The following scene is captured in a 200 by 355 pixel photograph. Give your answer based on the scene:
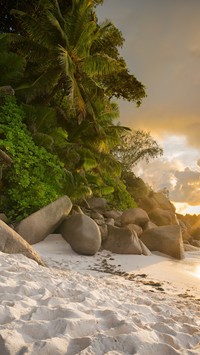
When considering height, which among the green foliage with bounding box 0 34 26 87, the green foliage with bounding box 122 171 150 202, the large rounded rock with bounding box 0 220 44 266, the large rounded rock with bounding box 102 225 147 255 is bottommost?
the large rounded rock with bounding box 0 220 44 266

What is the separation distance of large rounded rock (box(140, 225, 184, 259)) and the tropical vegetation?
11.6 ft

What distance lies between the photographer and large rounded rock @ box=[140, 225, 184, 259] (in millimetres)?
10719

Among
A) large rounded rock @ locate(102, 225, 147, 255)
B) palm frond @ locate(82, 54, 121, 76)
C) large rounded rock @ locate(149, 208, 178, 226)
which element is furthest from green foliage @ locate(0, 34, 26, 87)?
large rounded rock @ locate(149, 208, 178, 226)

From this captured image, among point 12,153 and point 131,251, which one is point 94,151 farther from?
point 131,251

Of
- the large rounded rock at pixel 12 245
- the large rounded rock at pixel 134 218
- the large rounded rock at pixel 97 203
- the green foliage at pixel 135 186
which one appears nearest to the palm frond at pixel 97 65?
the large rounded rock at pixel 134 218

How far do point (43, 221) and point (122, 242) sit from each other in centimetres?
237

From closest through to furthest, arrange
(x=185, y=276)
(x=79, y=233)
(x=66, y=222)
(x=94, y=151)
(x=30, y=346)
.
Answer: (x=30, y=346), (x=185, y=276), (x=79, y=233), (x=66, y=222), (x=94, y=151)

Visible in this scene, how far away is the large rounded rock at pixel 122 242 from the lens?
30.8 feet

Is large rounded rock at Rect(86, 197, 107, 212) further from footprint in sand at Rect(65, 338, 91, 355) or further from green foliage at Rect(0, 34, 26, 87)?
footprint in sand at Rect(65, 338, 91, 355)

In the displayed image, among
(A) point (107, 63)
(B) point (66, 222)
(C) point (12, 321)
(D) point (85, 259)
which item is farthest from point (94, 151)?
(C) point (12, 321)

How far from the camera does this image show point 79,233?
9.08 meters

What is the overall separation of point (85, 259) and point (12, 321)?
5912mm

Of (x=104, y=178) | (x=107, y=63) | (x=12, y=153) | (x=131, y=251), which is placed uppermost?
(x=107, y=63)

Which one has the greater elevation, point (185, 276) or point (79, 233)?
point (79, 233)
